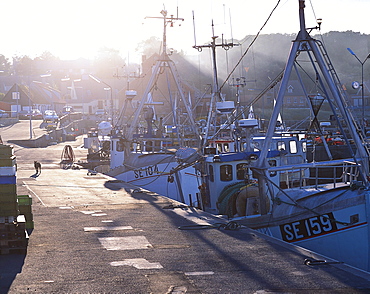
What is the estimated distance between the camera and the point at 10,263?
10.4m

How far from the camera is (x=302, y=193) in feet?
49.8

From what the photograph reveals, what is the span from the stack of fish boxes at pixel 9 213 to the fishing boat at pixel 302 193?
21.0 ft

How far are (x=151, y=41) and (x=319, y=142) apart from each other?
103402 mm

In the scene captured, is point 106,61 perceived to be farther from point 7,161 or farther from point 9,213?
point 9,213

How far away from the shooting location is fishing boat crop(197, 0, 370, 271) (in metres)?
13.4

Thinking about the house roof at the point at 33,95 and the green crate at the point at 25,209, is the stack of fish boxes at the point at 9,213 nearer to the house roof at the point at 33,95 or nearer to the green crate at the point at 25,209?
the green crate at the point at 25,209

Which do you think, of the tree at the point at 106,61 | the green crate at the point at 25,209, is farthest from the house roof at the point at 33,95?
the green crate at the point at 25,209

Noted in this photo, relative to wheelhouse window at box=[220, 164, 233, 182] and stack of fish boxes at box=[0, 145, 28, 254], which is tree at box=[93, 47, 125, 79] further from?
stack of fish boxes at box=[0, 145, 28, 254]

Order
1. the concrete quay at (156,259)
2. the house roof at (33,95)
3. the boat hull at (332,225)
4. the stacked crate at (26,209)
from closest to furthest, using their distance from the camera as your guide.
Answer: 1. the concrete quay at (156,259)
2. the boat hull at (332,225)
3. the stacked crate at (26,209)
4. the house roof at (33,95)

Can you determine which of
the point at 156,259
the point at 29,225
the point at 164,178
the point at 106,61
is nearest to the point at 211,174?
the point at 164,178

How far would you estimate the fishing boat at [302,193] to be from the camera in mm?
13375

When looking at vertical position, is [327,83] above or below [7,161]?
above

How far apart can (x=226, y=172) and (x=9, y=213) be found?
881 cm

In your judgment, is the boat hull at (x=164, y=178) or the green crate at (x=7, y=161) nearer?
the green crate at (x=7, y=161)
